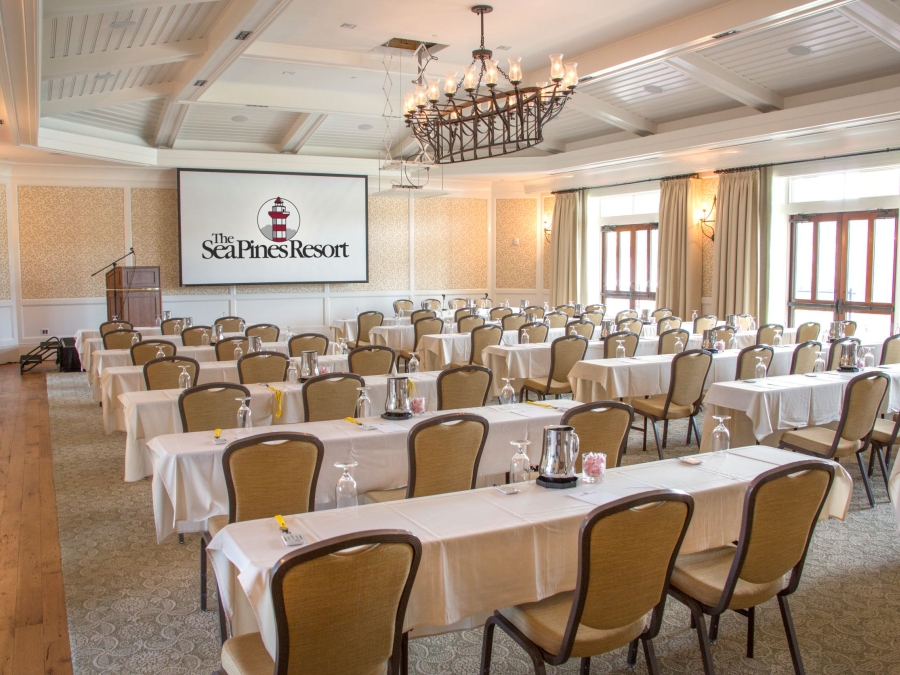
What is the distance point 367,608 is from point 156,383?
4.63 metres

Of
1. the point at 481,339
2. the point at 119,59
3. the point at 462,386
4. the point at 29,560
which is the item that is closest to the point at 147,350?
the point at 29,560

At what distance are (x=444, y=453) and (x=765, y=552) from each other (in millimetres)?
1608

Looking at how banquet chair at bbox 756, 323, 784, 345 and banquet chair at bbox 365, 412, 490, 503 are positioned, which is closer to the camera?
banquet chair at bbox 365, 412, 490, 503

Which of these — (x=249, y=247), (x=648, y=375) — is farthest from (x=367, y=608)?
(x=249, y=247)

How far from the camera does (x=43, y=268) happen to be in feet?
45.0

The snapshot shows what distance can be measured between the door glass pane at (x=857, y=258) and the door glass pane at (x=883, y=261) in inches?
5.6

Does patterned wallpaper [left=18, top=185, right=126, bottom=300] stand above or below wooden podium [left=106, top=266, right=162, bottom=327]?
above

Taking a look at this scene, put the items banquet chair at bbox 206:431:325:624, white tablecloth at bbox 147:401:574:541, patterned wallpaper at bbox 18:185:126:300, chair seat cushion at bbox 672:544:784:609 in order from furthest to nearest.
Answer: patterned wallpaper at bbox 18:185:126:300
white tablecloth at bbox 147:401:574:541
banquet chair at bbox 206:431:325:624
chair seat cushion at bbox 672:544:784:609

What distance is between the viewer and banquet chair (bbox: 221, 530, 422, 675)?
216 cm

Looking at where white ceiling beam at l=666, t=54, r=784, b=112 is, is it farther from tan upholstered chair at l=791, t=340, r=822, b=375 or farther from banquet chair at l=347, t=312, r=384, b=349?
banquet chair at l=347, t=312, r=384, b=349

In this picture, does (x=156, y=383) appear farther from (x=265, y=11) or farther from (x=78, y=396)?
(x=78, y=396)

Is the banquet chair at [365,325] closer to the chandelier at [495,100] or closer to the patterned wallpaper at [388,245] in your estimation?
the patterned wallpaper at [388,245]

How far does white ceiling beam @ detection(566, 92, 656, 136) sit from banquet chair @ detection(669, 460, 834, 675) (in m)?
9.65

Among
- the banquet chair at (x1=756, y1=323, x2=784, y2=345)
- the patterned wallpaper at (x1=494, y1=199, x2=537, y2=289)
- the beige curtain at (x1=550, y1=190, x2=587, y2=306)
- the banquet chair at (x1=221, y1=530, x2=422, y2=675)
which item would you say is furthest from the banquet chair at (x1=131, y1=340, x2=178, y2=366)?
the patterned wallpaper at (x1=494, y1=199, x2=537, y2=289)
